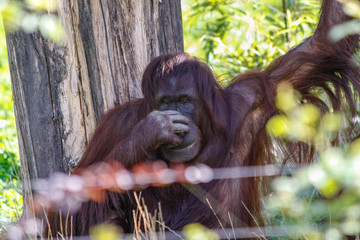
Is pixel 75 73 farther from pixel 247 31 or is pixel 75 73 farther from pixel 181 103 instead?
pixel 247 31

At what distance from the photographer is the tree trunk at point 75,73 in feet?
10.8

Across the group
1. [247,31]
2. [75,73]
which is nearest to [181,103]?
[75,73]

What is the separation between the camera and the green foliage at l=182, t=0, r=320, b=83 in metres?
5.73

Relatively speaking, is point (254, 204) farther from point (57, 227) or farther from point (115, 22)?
point (115, 22)

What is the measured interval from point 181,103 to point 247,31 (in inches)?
138

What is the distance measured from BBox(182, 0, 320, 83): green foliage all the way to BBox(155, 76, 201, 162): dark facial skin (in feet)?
8.11

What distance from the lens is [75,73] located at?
3.34 m

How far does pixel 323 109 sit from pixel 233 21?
127 inches

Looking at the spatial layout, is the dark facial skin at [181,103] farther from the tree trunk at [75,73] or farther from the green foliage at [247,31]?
the green foliage at [247,31]

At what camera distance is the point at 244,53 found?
5.79 meters

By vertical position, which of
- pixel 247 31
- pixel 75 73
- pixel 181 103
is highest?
pixel 247 31

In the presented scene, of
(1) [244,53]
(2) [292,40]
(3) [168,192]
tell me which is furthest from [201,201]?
(2) [292,40]

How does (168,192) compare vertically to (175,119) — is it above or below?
below

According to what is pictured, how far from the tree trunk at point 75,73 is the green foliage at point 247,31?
218 centimetres
